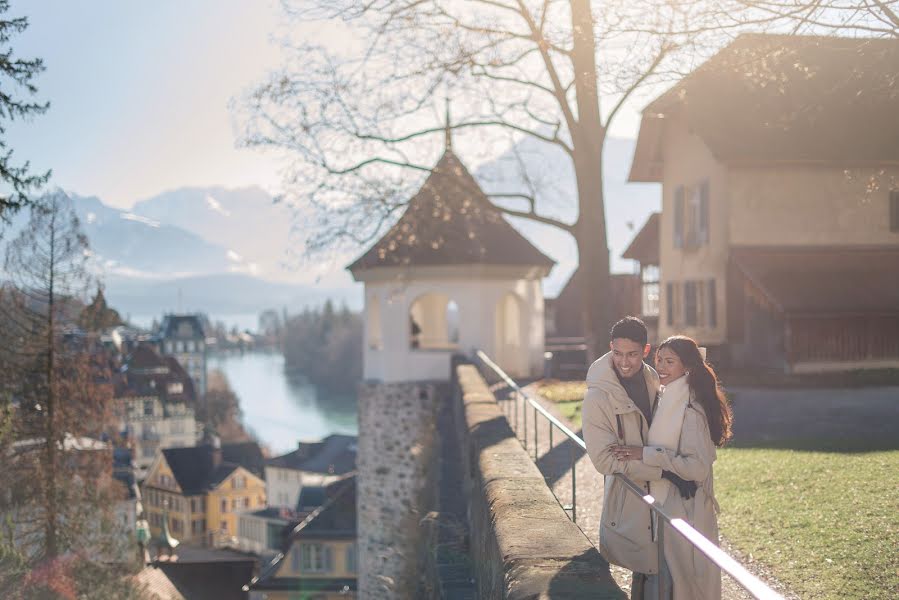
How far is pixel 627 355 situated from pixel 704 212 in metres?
12.3

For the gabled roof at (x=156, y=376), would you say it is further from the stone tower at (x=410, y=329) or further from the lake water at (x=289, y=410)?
the stone tower at (x=410, y=329)

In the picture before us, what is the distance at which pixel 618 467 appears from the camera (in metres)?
4.21

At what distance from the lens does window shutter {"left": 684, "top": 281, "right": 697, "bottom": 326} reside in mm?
17000

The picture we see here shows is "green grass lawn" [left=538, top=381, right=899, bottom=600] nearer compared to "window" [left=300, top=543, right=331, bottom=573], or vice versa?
"green grass lawn" [left=538, top=381, right=899, bottom=600]

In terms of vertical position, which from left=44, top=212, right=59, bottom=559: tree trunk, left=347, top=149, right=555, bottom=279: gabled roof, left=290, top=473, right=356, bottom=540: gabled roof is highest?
left=347, top=149, right=555, bottom=279: gabled roof

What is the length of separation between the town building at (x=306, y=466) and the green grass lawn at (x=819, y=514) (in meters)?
53.2

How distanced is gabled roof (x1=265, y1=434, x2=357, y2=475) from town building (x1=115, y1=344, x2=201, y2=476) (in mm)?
10820

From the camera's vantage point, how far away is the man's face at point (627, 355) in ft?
14.1

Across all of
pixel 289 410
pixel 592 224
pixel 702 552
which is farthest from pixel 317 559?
pixel 289 410

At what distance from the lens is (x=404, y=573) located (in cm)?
1373

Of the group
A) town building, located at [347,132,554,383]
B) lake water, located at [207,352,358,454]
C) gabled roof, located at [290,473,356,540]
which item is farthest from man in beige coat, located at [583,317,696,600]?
lake water, located at [207,352,358,454]

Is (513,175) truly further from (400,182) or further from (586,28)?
(586,28)

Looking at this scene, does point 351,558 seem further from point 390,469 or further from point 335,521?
point 390,469

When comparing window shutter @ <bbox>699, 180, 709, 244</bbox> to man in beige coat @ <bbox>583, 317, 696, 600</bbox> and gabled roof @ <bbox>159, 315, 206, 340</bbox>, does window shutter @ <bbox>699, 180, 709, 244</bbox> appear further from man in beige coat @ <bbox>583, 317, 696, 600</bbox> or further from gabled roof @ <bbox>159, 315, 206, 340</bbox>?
gabled roof @ <bbox>159, 315, 206, 340</bbox>
